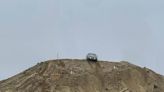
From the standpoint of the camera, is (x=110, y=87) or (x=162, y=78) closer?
(x=110, y=87)

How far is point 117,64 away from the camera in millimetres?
122312

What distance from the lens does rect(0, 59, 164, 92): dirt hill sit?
115 metres

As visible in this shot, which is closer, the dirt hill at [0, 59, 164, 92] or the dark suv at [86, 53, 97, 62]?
the dirt hill at [0, 59, 164, 92]

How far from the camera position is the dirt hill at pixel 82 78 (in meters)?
115

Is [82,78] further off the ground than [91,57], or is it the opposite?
[91,57]

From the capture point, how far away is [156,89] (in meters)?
121

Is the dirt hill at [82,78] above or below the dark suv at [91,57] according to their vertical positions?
below

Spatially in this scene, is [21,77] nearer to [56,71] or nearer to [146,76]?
[56,71]

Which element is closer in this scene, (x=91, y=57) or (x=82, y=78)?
(x=82, y=78)

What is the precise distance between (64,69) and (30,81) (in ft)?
19.1

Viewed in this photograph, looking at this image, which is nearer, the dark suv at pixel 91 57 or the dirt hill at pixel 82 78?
the dirt hill at pixel 82 78

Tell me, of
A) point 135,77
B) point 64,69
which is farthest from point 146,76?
point 64,69

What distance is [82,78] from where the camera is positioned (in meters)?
117

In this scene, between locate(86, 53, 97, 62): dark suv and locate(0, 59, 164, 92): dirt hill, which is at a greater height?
locate(86, 53, 97, 62): dark suv
